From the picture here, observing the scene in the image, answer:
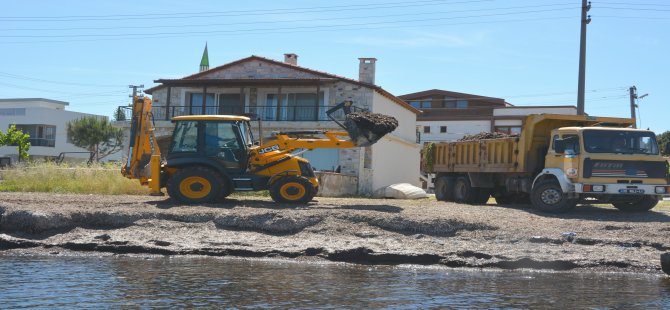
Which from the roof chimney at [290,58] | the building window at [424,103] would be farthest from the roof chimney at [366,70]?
A: the building window at [424,103]

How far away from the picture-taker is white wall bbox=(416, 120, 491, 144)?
56.4 meters

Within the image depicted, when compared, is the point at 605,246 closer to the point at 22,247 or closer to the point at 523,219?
the point at 523,219

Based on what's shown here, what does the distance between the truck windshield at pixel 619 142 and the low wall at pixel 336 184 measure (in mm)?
11328

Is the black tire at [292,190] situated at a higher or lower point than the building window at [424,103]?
lower

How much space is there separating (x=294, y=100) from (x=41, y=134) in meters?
39.7

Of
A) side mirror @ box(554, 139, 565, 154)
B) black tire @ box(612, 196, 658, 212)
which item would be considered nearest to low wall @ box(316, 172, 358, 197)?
side mirror @ box(554, 139, 565, 154)

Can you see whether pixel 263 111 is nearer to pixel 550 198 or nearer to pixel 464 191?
pixel 464 191

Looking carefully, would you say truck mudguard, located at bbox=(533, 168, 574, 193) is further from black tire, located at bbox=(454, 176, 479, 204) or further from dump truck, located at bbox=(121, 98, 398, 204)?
dump truck, located at bbox=(121, 98, 398, 204)

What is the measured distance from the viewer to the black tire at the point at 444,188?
80.4 ft

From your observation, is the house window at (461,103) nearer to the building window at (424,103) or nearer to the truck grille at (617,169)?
the building window at (424,103)

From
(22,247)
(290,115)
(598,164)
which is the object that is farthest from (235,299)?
(290,115)

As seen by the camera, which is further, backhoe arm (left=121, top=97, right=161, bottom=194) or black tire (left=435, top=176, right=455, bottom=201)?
black tire (left=435, top=176, right=455, bottom=201)

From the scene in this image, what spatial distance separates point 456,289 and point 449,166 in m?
14.1

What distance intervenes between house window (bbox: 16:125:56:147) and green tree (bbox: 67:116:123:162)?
701cm
